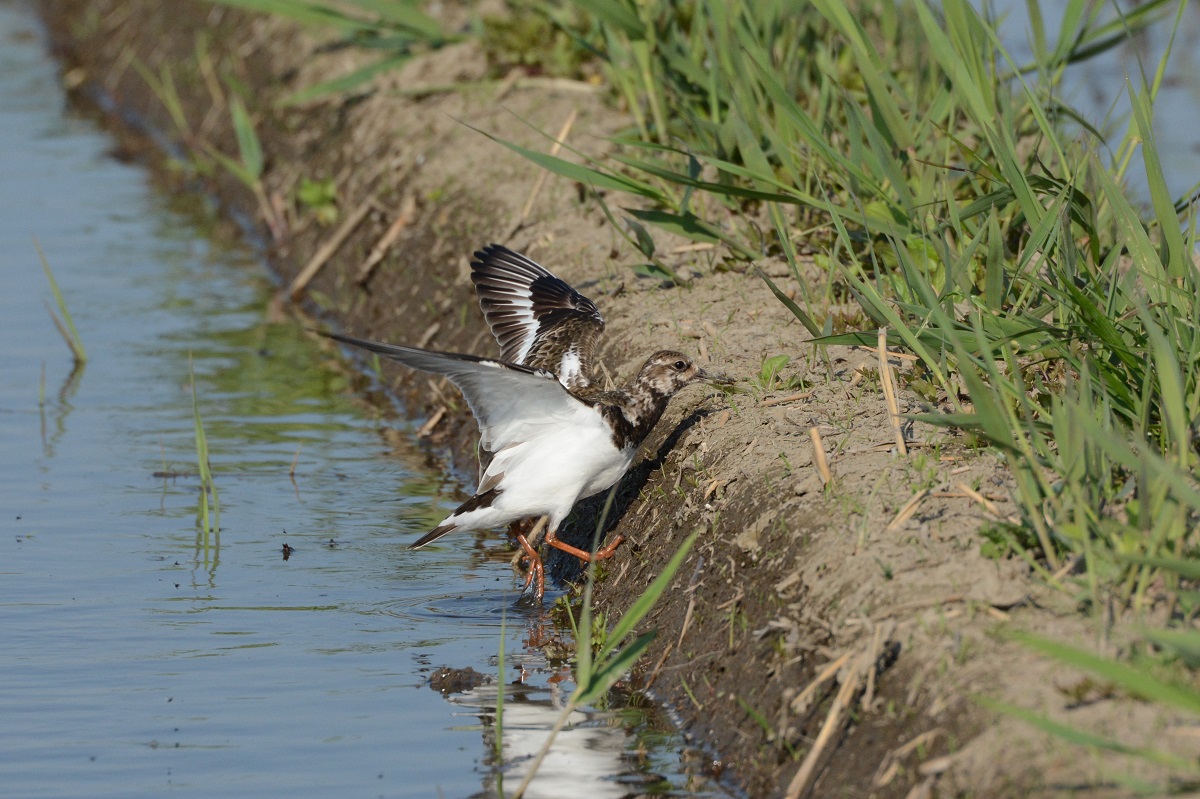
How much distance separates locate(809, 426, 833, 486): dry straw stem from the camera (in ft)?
16.4

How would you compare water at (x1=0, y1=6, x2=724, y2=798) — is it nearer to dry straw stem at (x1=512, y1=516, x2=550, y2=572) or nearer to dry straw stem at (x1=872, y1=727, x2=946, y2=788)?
dry straw stem at (x1=512, y1=516, x2=550, y2=572)

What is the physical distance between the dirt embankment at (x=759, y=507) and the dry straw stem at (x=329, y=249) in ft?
0.11

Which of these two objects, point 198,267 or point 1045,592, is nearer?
point 1045,592

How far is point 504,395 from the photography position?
578cm

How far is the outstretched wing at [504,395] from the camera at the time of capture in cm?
524

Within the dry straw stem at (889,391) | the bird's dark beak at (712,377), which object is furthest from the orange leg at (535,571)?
the dry straw stem at (889,391)

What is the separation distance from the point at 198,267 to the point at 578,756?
7461 mm

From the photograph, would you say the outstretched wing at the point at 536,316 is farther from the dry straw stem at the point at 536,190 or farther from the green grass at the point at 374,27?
the green grass at the point at 374,27

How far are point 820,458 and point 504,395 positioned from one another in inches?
51.9

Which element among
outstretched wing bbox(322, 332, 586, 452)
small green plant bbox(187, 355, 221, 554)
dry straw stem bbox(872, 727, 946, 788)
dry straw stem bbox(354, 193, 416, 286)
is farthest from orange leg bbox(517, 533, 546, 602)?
dry straw stem bbox(354, 193, 416, 286)

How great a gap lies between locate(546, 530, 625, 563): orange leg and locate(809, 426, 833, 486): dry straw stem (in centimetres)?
116

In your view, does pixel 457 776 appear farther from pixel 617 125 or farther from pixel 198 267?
pixel 198 267

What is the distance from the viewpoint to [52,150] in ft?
46.4

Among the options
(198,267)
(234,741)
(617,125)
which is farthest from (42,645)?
(198,267)
